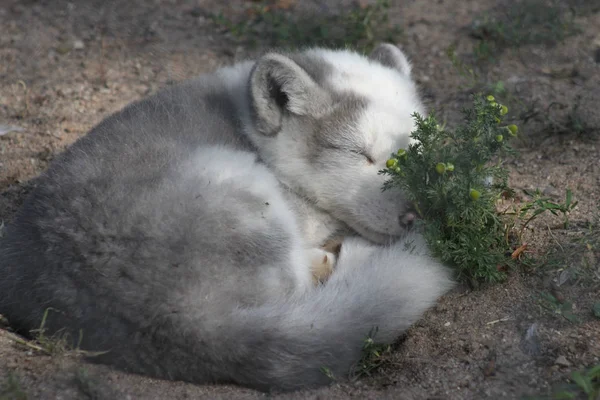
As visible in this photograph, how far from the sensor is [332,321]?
286 cm

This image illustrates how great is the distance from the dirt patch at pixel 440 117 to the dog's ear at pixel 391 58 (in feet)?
2.59

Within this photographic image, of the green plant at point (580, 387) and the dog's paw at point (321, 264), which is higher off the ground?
the green plant at point (580, 387)

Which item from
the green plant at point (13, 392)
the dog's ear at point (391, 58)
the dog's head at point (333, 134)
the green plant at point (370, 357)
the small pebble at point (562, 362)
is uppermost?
the dog's ear at point (391, 58)

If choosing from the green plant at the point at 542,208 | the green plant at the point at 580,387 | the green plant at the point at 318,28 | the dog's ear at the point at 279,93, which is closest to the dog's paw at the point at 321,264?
the dog's ear at the point at 279,93

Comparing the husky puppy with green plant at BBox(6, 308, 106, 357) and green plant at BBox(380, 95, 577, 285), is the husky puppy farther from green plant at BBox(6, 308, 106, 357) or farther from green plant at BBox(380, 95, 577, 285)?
green plant at BBox(380, 95, 577, 285)

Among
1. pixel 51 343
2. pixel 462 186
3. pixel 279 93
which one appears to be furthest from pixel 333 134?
pixel 51 343

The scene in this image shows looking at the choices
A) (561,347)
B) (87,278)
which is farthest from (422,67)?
(87,278)

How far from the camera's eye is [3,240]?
3336mm

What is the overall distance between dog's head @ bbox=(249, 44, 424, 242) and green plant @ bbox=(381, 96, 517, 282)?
0.76 feet

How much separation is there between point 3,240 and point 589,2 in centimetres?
482

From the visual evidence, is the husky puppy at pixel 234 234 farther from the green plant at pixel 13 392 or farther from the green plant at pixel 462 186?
the green plant at pixel 13 392

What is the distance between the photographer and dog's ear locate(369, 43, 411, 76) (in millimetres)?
4211

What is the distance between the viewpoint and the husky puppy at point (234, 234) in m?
2.80

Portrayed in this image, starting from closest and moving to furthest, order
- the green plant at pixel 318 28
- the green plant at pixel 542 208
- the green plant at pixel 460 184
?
1. the green plant at pixel 460 184
2. the green plant at pixel 542 208
3. the green plant at pixel 318 28
